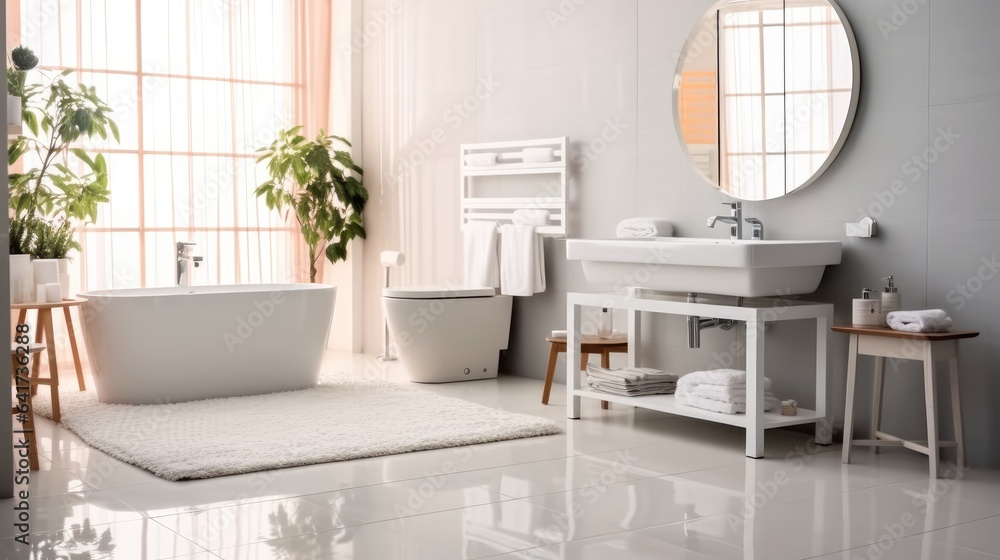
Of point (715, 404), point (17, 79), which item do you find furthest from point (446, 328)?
point (17, 79)

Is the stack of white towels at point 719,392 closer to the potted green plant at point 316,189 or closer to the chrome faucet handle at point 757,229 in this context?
the chrome faucet handle at point 757,229

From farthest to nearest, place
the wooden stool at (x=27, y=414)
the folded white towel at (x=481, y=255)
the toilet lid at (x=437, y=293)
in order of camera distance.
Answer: the folded white towel at (x=481, y=255)
the toilet lid at (x=437, y=293)
the wooden stool at (x=27, y=414)

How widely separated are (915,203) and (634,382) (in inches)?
54.5

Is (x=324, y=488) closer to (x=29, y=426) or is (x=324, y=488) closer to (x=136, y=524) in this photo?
(x=136, y=524)

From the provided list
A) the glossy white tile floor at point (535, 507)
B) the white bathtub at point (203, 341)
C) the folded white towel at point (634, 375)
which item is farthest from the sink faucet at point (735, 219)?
the white bathtub at point (203, 341)

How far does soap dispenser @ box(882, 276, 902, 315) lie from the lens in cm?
390

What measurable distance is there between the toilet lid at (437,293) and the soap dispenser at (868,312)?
248 centimetres

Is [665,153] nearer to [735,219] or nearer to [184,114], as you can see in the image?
[735,219]

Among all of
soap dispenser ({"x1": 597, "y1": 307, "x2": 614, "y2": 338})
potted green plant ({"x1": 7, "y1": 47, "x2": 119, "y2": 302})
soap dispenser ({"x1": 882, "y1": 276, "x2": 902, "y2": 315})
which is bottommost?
soap dispenser ({"x1": 597, "y1": 307, "x2": 614, "y2": 338})

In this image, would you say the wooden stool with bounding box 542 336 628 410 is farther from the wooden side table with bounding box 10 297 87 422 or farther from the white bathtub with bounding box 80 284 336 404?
the wooden side table with bounding box 10 297 87 422

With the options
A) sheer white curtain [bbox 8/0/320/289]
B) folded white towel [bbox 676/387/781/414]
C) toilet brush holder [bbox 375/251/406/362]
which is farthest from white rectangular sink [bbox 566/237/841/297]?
sheer white curtain [bbox 8/0/320/289]

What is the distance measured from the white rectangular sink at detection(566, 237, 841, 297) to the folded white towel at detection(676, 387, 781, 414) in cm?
45

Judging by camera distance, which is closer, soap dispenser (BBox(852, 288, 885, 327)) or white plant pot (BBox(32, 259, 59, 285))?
soap dispenser (BBox(852, 288, 885, 327))

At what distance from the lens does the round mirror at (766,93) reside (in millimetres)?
4320
